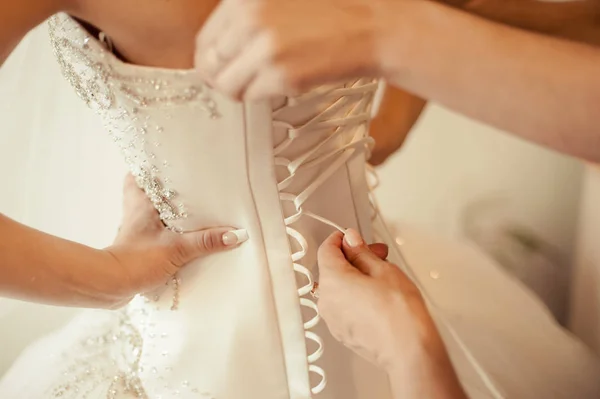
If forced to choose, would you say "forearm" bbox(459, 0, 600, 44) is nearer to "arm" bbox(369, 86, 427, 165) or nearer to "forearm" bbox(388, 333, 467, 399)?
"forearm" bbox(388, 333, 467, 399)

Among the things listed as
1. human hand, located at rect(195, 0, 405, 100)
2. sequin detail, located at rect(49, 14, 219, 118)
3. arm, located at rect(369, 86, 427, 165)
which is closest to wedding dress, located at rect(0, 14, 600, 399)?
sequin detail, located at rect(49, 14, 219, 118)

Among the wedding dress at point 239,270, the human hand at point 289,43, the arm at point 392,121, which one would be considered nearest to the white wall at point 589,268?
the wedding dress at point 239,270

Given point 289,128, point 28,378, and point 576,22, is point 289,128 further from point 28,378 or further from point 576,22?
point 28,378

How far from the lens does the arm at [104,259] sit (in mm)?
501

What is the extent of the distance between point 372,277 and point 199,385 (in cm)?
26

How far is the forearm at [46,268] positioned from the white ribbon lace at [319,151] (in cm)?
19

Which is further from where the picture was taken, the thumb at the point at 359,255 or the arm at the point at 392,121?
the arm at the point at 392,121

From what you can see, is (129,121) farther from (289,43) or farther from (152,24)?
(289,43)

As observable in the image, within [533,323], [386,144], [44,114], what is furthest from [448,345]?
[44,114]

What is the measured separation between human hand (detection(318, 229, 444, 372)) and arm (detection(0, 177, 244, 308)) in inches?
4.7

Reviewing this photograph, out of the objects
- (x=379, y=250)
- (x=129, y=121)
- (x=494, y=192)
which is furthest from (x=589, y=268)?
(x=129, y=121)

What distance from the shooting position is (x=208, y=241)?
593mm

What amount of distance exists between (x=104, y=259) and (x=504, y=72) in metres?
0.41

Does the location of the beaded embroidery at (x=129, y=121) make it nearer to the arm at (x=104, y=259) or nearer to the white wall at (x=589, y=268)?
the arm at (x=104, y=259)
